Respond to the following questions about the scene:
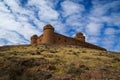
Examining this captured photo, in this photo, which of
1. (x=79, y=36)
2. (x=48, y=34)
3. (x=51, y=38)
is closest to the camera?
(x=48, y=34)

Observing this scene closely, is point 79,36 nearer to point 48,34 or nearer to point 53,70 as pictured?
point 48,34

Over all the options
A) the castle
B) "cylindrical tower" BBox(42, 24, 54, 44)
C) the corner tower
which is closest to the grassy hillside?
"cylindrical tower" BBox(42, 24, 54, 44)

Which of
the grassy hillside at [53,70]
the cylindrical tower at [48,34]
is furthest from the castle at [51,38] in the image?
the grassy hillside at [53,70]

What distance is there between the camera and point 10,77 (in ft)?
71.4

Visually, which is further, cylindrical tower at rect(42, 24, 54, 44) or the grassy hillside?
cylindrical tower at rect(42, 24, 54, 44)

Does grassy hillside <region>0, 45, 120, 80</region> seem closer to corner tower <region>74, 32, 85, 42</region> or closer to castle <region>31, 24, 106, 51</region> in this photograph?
castle <region>31, 24, 106, 51</region>

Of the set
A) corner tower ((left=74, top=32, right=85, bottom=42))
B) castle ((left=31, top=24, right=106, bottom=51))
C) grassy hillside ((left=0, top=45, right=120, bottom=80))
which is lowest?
grassy hillside ((left=0, top=45, right=120, bottom=80))

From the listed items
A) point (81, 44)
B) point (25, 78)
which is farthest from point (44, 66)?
point (81, 44)

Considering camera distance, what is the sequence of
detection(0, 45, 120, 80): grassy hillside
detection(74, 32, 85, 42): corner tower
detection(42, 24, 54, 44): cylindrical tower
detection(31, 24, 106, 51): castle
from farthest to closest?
detection(74, 32, 85, 42): corner tower < detection(31, 24, 106, 51): castle < detection(42, 24, 54, 44): cylindrical tower < detection(0, 45, 120, 80): grassy hillside

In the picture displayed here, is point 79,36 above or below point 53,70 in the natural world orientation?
above

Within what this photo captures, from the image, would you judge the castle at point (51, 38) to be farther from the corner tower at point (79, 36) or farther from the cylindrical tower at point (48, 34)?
the corner tower at point (79, 36)

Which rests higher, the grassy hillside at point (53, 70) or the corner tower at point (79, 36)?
the corner tower at point (79, 36)

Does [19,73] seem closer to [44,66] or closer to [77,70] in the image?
[44,66]

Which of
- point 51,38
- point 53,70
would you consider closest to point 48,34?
point 51,38
